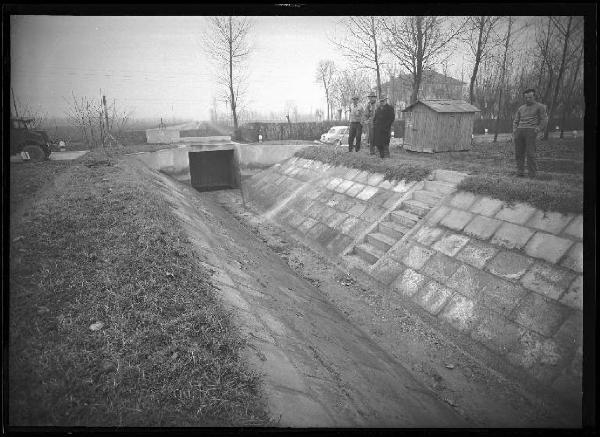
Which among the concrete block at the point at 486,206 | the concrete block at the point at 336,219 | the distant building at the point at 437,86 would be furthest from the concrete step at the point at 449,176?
the distant building at the point at 437,86

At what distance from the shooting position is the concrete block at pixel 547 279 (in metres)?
4.64

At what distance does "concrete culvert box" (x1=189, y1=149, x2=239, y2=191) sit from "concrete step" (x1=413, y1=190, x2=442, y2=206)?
12.2 m

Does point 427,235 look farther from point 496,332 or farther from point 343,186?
point 343,186

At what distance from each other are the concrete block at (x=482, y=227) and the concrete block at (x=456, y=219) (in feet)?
0.44

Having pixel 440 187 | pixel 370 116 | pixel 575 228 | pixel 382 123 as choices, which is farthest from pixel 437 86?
pixel 575 228

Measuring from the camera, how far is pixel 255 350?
345cm

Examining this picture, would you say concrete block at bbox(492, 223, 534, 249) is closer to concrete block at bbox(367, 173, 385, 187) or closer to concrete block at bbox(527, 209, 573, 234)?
concrete block at bbox(527, 209, 573, 234)

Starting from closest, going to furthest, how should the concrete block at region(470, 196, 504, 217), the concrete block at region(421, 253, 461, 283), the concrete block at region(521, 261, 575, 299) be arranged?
the concrete block at region(521, 261, 575, 299) < the concrete block at region(421, 253, 461, 283) < the concrete block at region(470, 196, 504, 217)

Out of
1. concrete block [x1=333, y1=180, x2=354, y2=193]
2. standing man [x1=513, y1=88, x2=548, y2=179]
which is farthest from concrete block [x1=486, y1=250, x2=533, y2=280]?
concrete block [x1=333, y1=180, x2=354, y2=193]

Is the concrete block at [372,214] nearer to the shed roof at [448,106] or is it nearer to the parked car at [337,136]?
the shed roof at [448,106]

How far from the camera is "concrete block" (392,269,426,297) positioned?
6234 millimetres

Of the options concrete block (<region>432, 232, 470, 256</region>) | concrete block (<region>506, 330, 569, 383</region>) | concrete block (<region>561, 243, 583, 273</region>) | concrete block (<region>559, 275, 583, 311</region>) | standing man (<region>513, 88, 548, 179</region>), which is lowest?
concrete block (<region>506, 330, 569, 383</region>)

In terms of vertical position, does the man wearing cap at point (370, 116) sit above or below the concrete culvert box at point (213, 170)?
above

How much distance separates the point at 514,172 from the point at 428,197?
204cm
